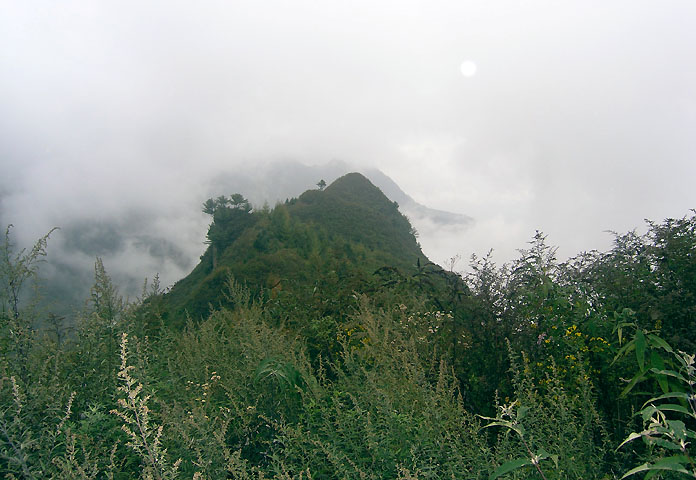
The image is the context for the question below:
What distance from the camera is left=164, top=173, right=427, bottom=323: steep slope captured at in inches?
614

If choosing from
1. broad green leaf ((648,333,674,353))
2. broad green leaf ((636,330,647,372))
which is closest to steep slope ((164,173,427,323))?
broad green leaf ((636,330,647,372))

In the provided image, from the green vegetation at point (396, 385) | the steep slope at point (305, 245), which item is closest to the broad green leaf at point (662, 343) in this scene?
the green vegetation at point (396, 385)

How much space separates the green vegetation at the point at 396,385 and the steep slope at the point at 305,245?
2.29 metres

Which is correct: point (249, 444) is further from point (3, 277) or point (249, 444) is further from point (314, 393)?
point (3, 277)

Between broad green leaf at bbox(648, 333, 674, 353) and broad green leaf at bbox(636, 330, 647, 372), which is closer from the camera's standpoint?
broad green leaf at bbox(648, 333, 674, 353)

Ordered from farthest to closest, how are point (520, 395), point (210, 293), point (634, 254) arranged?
point (210, 293), point (634, 254), point (520, 395)

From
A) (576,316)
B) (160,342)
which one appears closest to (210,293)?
(160,342)

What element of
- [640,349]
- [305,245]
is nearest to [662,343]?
[640,349]

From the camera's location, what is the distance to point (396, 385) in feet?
11.1

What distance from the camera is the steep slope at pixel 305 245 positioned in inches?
614

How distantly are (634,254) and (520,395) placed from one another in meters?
2.16

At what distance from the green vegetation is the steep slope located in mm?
2294

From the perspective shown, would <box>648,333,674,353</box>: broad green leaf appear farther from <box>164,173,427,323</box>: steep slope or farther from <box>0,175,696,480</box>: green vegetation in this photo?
<box>164,173,427,323</box>: steep slope

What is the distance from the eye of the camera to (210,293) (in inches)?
1467
